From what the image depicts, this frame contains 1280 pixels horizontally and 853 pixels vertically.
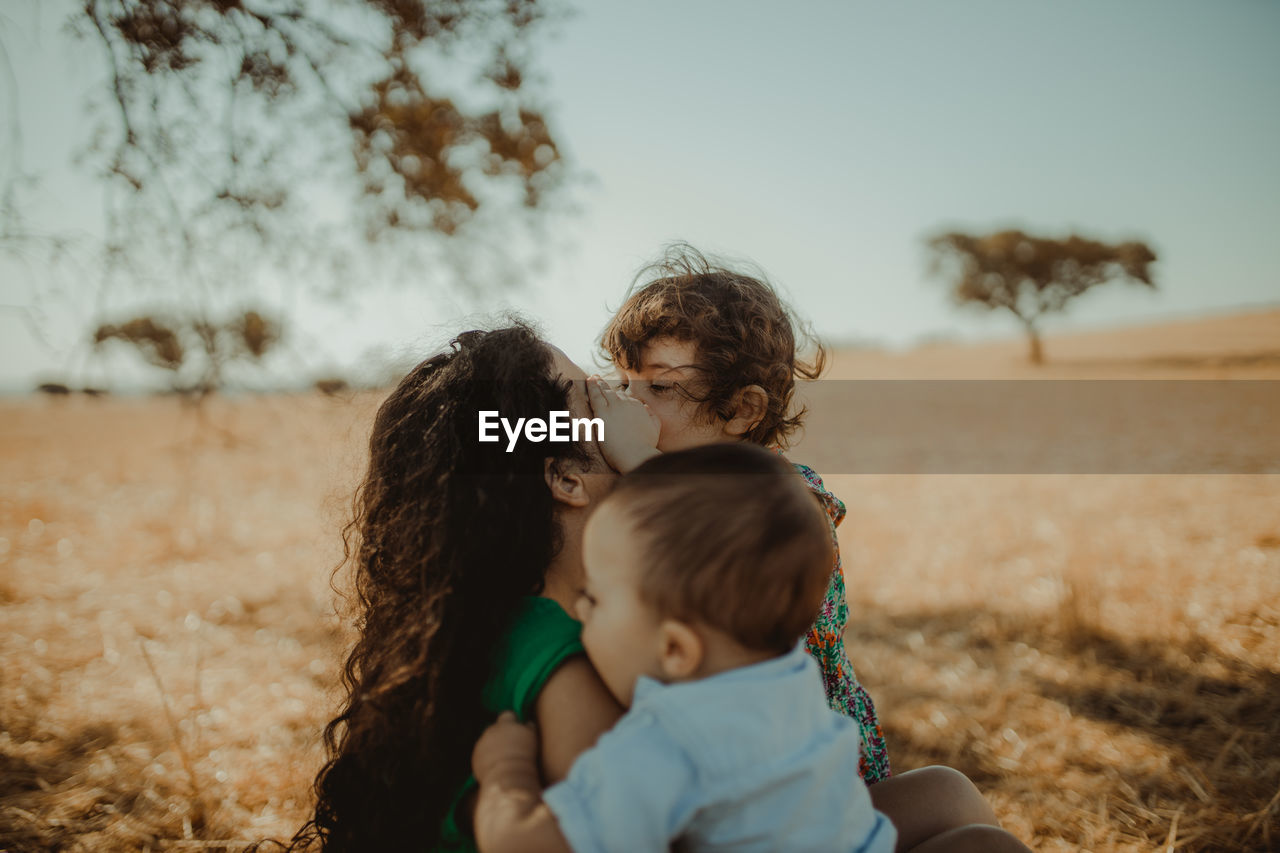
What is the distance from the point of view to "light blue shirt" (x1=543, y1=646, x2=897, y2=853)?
1.07 metres

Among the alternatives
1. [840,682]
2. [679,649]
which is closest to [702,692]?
[679,649]

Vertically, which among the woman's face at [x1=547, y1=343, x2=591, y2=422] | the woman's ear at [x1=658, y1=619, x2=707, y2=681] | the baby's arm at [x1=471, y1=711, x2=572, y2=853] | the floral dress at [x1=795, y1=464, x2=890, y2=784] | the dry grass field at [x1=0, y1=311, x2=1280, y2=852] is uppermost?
the woman's face at [x1=547, y1=343, x2=591, y2=422]

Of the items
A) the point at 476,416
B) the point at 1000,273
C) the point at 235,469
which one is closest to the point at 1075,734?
the point at 476,416

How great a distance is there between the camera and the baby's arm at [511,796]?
112 centimetres

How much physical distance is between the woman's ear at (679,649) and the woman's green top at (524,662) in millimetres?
240

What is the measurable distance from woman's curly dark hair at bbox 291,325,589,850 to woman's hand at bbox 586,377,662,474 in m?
0.13

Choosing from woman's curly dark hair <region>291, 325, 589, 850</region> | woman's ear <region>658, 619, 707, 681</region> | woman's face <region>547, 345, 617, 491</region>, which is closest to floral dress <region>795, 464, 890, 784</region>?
woman's face <region>547, 345, 617, 491</region>

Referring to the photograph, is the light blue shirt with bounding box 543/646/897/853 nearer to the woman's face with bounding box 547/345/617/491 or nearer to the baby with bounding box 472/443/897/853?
the baby with bounding box 472/443/897/853

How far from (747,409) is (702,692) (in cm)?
179

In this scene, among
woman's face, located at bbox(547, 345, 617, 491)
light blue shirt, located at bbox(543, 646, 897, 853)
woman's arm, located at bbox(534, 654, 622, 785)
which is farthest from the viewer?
woman's face, located at bbox(547, 345, 617, 491)

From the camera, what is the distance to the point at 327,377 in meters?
3.99

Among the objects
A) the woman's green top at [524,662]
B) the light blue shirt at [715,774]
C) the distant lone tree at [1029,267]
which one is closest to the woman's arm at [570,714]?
the woman's green top at [524,662]

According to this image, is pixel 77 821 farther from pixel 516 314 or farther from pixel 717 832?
pixel 717 832

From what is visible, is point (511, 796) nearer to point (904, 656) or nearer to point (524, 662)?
point (524, 662)
